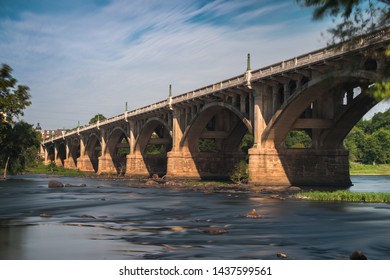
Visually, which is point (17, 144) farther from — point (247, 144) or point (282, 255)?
point (282, 255)

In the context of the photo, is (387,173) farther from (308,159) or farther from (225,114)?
(308,159)

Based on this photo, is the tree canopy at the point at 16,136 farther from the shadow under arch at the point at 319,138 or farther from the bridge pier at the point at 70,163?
the bridge pier at the point at 70,163

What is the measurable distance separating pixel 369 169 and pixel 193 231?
366 feet

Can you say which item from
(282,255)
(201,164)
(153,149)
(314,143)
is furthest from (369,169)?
(282,255)

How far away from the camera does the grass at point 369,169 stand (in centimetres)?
12019

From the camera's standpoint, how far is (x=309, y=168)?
6203 cm

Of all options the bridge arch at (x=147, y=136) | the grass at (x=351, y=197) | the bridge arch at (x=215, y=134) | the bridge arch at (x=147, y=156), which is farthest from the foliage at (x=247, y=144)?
the grass at (x=351, y=197)

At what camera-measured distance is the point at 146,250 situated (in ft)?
57.3

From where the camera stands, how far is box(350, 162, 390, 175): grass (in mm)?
120188

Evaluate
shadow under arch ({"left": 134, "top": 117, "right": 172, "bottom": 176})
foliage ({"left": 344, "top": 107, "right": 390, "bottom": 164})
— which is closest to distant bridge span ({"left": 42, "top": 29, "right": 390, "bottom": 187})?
shadow under arch ({"left": 134, "top": 117, "right": 172, "bottom": 176})

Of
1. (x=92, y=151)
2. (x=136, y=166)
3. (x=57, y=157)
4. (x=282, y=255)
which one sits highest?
(x=92, y=151)

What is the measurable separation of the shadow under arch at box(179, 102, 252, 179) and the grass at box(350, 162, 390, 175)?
45368 millimetres
